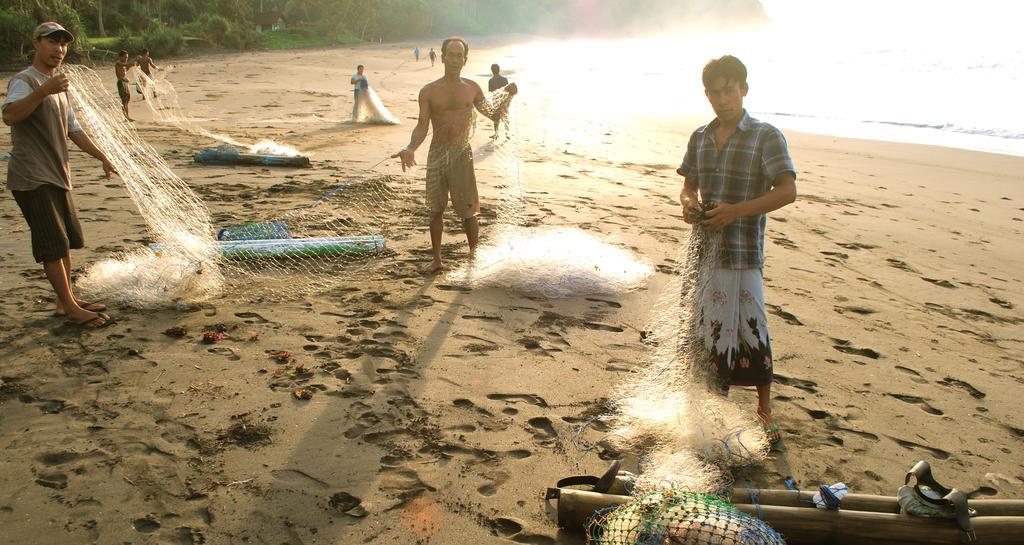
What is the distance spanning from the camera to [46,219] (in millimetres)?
3930

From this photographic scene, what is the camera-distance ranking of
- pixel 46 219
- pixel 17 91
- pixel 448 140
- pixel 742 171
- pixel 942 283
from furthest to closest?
pixel 942 283, pixel 448 140, pixel 46 219, pixel 17 91, pixel 742 171

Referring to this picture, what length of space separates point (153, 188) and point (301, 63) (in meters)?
27.5

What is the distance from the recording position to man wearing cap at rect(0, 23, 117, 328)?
3682 mm

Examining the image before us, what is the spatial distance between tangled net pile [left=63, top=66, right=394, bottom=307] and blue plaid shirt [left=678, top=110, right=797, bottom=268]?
297cm

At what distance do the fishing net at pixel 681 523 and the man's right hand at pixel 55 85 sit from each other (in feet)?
11.5

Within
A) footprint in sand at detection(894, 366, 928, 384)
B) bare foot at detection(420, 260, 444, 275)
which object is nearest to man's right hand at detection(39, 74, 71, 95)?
bare foot at detection(420, 260, 444, 275)

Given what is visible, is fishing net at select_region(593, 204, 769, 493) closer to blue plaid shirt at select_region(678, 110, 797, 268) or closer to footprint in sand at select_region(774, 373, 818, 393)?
blue plaid shirt at select_region(678, 110, 797, 268)

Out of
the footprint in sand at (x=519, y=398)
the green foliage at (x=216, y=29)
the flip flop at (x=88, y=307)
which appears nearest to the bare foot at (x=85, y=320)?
the flip flop at (x=88, y=307)

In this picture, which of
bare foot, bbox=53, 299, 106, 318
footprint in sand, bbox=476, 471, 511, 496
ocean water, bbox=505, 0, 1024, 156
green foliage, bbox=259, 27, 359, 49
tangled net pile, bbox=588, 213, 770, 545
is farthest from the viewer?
green foliage, bbox=259, 27, 359, 49

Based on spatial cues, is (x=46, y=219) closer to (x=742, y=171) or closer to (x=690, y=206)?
(x=690, y=206)

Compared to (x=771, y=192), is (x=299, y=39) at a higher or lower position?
higher

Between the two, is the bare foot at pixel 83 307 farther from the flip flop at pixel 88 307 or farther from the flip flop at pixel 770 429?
the flip flop at pixel 770 429

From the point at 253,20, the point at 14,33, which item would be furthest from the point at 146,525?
the point at 253,20

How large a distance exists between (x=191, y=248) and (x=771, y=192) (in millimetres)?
3658
